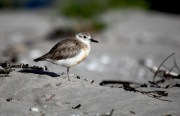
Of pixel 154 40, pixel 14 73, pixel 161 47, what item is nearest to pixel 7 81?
pixel 14 73

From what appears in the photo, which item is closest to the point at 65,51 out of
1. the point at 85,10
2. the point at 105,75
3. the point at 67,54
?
the point at 67,54

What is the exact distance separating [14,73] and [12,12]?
80.3 feet

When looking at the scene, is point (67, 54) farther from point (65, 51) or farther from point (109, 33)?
point (109, 33)

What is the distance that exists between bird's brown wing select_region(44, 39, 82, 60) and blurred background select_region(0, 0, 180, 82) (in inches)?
159

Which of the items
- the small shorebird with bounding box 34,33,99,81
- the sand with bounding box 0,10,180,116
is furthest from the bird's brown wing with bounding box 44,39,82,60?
the sand with bounding box 0,10,180,116

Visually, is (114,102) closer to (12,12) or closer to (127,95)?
(127,95)

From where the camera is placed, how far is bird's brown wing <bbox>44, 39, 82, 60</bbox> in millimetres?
8262

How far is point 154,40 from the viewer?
18953 mm

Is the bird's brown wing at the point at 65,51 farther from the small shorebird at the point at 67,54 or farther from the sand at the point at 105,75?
the sand at the point at 105,75

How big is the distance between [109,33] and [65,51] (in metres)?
12.4

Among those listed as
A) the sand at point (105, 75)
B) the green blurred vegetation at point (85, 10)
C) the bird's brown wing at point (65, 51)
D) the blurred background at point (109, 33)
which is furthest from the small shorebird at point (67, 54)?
the green blurred vegetation at point (85, 10)

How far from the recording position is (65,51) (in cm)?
831

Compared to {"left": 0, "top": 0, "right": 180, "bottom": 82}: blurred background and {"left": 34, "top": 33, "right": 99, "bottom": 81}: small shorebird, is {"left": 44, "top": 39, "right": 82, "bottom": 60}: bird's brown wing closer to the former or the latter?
{"left": 34, "top": 33, "right": 99, "bottom": 81}: small shorebird

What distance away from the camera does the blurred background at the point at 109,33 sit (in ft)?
48.6
